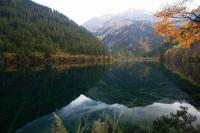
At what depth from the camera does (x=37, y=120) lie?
15.2m

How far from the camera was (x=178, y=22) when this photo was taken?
21156mm

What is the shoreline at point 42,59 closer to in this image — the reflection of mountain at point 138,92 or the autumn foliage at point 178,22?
the reflection of mountain at point 138,92

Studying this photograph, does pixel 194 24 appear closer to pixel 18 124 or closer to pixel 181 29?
pixel 181 29

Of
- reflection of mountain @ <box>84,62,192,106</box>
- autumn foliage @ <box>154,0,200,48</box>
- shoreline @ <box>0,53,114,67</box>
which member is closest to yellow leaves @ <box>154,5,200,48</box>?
autumn foliage @ <box>154,0,200,48</box>

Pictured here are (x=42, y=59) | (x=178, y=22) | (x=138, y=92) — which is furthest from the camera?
(x=42, y=59)

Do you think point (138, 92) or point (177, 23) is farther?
point (138, 92)

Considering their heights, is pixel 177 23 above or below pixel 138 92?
above

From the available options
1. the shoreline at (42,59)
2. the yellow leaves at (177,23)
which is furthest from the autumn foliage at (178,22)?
the shoreline at (42,59)

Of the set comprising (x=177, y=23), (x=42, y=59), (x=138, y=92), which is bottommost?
(x=42, y=59)

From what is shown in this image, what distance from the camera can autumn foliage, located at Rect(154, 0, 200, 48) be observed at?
2125 cm

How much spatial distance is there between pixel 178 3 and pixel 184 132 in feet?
47.6

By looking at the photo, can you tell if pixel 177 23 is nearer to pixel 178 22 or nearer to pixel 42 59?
pixel 178 22

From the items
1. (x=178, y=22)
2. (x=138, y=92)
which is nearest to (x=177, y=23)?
(x=178, y=22)

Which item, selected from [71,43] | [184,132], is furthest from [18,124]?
[71,43]
